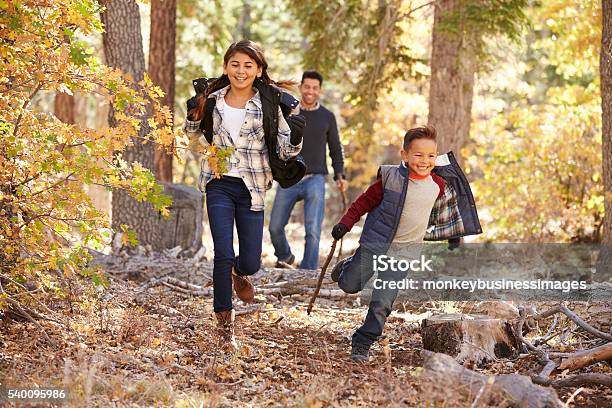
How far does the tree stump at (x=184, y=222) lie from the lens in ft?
32.8

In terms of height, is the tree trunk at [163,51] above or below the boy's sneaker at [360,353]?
above

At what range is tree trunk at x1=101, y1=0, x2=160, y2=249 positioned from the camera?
8.99 metres

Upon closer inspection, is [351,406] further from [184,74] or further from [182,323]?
[184,74]

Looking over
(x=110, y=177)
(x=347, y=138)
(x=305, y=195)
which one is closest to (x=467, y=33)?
(x=305, y=195)

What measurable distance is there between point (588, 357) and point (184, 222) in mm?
5684

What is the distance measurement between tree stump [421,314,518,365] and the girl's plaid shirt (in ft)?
4.91

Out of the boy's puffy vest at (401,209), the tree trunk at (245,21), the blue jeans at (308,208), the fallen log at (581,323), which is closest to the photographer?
the fallen log at (581,323)

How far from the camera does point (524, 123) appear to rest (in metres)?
13.6

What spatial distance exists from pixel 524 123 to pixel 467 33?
3.53m

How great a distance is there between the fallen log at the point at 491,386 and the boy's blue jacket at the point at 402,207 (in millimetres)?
1127

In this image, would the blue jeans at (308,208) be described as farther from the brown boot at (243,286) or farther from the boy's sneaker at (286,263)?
the brown boot at (243,286)

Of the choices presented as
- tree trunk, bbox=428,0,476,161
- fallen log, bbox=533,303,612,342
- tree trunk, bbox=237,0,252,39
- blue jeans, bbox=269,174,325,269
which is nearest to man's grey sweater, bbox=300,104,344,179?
blue jeans, bbox=269,174,325,269

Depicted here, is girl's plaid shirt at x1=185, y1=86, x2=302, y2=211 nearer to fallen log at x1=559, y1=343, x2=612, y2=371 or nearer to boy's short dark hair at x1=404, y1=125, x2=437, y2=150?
boy's short dark hair at x1=404, y1=125, x2=437, y2=150

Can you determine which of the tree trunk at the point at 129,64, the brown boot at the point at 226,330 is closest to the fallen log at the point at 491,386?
the brown boot at the point at 226,330
